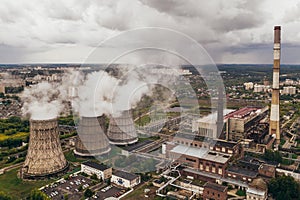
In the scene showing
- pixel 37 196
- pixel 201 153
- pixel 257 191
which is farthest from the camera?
pixel 201 153

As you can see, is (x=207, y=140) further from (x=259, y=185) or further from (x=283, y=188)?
(x=283, y=188)

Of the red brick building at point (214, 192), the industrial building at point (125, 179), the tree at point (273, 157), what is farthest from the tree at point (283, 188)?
the industrial building at point (125, 179)

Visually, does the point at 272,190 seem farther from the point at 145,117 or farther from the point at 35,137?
the point at 145,117

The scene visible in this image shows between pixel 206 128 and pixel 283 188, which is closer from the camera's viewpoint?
pixel 283 188

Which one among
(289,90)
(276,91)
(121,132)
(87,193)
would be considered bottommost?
(87,193)

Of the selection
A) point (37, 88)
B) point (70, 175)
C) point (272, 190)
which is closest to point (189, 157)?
point (272, 190)

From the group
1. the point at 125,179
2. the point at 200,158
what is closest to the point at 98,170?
the point at 125,179

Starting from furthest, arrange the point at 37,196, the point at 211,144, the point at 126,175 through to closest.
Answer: the point at 211,144, the point at 126,175, the point at 37,196
